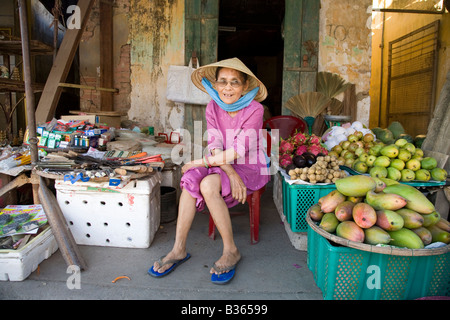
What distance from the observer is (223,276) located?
2029 mm

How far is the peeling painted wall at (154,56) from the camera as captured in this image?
4.63 meters

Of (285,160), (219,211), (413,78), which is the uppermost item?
(413,78)

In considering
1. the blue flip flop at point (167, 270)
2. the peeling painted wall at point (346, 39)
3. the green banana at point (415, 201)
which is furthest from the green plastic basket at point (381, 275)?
the peeling painted wall at point (346, 39)

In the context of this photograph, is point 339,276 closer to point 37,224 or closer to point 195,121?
point 37,224

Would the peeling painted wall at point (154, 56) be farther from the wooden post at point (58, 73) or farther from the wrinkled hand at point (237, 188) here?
the wrinkled hand at point (237, 188)

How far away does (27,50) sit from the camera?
2346 millimetres

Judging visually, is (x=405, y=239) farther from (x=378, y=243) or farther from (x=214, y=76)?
(x=214, y=76)

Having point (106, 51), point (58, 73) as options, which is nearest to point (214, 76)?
point (58, 73)

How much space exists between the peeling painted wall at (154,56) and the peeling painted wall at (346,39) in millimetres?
2134

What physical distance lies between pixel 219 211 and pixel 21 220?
149cm

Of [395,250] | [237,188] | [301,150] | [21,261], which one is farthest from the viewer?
[301,150]

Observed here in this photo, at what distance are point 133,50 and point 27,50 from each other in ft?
8.29

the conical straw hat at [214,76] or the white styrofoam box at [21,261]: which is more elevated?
the conical straw hat at [214,76]
